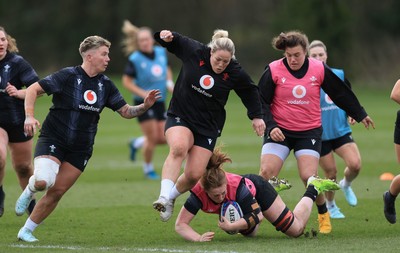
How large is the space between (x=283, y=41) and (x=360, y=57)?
32.3m

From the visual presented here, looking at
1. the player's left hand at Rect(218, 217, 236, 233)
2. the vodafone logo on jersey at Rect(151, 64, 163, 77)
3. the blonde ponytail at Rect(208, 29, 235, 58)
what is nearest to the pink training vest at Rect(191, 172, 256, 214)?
the player's left hand at Rect(218, 217, 236, 233)

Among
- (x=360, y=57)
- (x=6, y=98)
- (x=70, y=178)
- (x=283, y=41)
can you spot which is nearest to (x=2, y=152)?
(x=6, y=98)

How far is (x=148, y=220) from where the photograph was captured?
1110 cm

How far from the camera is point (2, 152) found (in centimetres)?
1019

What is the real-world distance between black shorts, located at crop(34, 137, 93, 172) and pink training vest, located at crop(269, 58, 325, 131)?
7.01ft

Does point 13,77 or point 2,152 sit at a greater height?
point 13,77

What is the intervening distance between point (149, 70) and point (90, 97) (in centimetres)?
743

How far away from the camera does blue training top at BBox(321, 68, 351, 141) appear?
11273 mm

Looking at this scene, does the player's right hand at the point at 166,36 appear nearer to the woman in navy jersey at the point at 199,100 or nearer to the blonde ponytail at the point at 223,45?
the woman in navy jersey at the point at 199,100

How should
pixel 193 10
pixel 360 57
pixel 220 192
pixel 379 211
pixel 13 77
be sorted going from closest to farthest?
pixel 220 192 < pixel 13 77 < pixel 379 211 < pixel 360 57 < pixel 193 10

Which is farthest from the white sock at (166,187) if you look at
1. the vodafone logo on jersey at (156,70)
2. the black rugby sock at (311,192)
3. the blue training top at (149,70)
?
the vodafone logo on jersey at (156,70)

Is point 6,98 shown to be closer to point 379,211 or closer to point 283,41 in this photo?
point 283,41

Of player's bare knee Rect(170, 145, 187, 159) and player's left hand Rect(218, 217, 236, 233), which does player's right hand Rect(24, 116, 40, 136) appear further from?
player's left hand Rect(218, 217, 236, 233)

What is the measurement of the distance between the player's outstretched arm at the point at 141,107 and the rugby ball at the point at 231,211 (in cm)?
125
